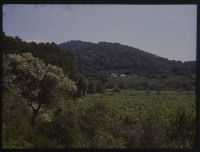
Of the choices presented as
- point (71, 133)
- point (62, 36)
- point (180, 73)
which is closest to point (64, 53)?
point (62, 36)

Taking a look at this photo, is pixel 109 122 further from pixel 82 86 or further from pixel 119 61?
pixel 119 61

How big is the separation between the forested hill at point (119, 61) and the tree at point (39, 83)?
43 centimetres

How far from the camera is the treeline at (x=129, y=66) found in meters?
8.50

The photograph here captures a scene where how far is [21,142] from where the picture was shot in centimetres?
845

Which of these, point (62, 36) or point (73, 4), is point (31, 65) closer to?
point (62, 36)

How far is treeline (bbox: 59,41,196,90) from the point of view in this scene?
8496mm

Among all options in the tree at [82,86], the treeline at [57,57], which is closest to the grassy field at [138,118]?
the tree at [82,86]

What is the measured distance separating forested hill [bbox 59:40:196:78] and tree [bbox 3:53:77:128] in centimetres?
43

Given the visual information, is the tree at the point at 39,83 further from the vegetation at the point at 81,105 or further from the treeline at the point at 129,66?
the treeline at the point at 129,66

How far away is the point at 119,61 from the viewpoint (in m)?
8.65

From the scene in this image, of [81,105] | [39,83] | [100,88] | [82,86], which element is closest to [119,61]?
[100,88]

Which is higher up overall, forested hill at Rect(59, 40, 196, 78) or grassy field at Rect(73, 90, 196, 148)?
forested hill at Rect(59, 40, 196, 78)

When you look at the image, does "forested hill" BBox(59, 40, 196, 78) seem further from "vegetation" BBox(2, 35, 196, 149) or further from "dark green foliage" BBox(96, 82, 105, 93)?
"dark green foliage" BBox(96, 82, 105, 93)

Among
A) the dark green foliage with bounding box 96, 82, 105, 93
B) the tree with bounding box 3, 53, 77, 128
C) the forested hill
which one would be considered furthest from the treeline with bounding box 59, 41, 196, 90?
the tree with bounding box 3, 53, 77, 128
